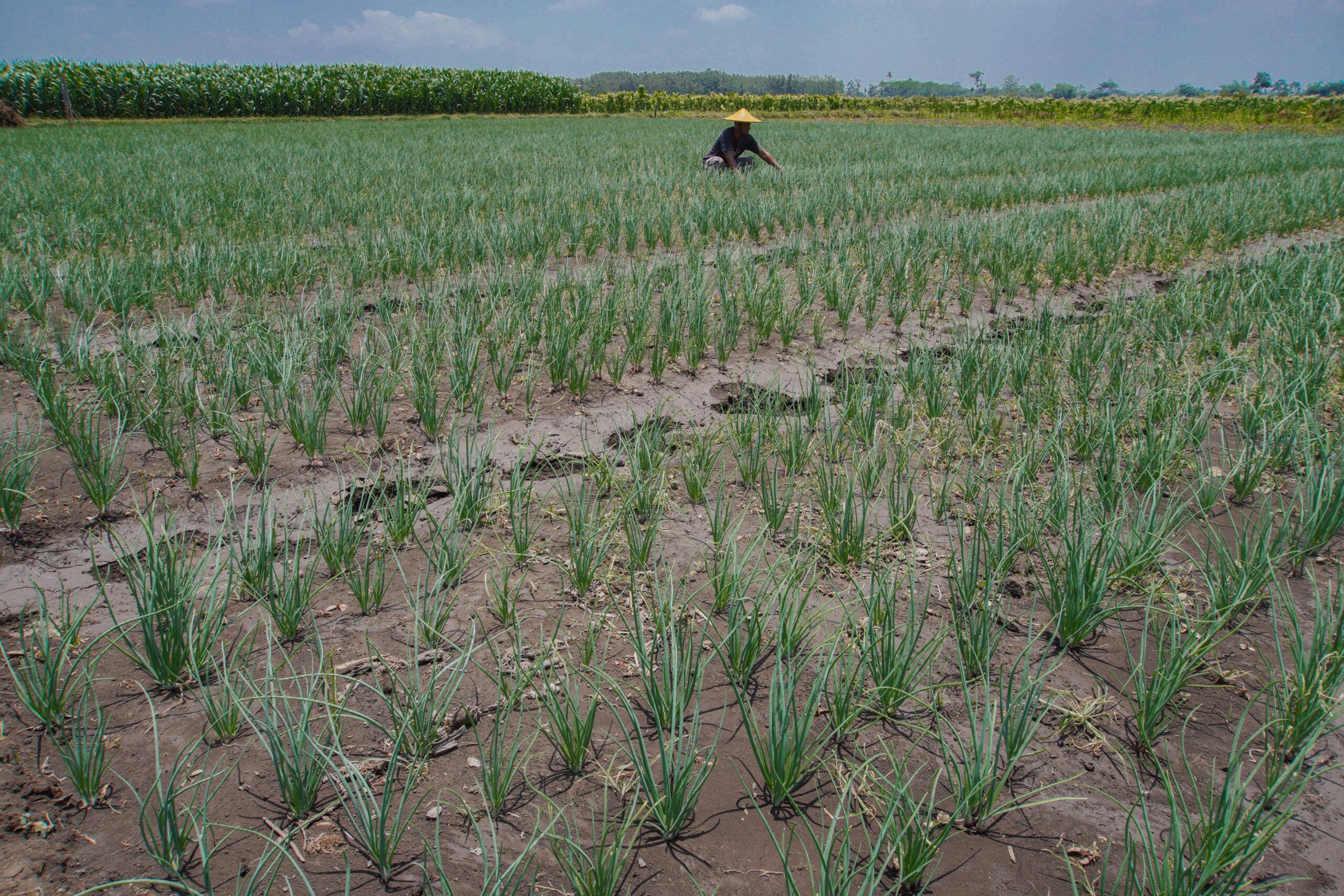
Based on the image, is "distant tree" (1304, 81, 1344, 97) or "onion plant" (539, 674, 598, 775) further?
"distant tree" (1304, 81, 1344, 97)

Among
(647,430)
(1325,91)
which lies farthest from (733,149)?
(1325,91)

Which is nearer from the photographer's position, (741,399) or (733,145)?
(741,399)

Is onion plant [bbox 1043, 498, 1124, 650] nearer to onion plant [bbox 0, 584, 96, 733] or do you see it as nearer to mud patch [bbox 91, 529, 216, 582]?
onion plant [bbox 0, 584, 96, 733]

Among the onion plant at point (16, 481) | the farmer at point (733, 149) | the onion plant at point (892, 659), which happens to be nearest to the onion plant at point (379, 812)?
the onion plant at point (892, 659)

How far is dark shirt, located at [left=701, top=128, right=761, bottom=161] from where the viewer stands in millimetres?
9523

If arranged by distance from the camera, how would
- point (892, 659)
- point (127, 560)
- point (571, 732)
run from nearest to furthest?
1. point (571, 732)
2. point (892, 659)
3. point (127, 560)

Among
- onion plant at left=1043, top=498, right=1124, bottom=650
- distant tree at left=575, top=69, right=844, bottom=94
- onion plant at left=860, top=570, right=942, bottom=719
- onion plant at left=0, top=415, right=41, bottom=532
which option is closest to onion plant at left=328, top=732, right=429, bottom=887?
onion plant at left=860, top=570, right=942, bottom=719

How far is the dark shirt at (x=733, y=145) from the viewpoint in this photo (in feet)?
31.2

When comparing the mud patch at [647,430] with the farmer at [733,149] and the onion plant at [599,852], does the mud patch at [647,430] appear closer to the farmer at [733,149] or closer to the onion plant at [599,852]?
the onion plant at [599,852]

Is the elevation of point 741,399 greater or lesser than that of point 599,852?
greater

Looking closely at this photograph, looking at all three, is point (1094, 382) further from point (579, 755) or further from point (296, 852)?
point (296, 852)

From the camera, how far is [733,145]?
958cm

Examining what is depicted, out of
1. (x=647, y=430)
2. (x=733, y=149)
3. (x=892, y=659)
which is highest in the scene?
(x=733, y=149)

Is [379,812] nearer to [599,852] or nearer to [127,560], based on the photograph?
[599,852]
